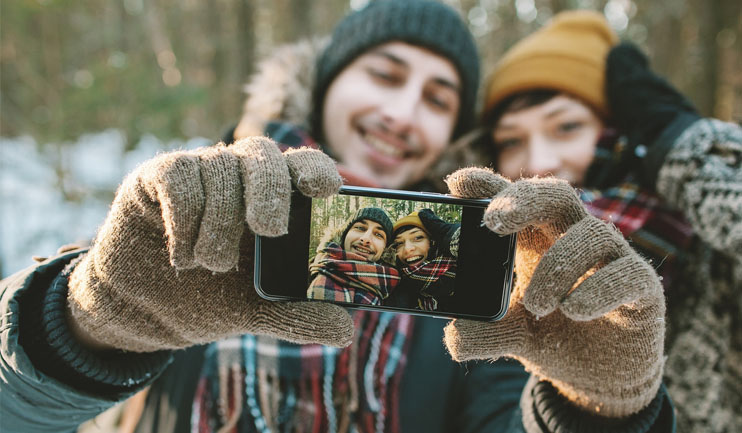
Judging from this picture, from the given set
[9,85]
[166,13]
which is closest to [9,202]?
[9,85]

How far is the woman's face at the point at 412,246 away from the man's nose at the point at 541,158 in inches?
43.0

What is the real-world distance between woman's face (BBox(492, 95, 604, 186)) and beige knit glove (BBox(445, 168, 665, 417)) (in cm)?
103

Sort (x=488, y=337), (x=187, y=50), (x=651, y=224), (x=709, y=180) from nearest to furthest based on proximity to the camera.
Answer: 1. (x=488, y=337)
2. (x=709, y=180)
3. (x=651, y=224)
4. (x=187, y=50)

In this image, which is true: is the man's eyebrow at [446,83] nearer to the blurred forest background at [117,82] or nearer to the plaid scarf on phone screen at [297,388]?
the plaid scarf on phone screen at [297,388]

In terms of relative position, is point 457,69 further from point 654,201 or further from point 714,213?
point 714,213

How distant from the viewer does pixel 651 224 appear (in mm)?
1597

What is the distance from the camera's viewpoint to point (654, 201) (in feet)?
5.41

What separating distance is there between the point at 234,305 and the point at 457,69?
1531 millimetres

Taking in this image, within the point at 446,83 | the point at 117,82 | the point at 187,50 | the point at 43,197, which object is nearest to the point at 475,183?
the point at 446,83

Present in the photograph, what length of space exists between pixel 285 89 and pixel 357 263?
4.17 feet

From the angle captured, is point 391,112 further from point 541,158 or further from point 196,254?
point 196,254

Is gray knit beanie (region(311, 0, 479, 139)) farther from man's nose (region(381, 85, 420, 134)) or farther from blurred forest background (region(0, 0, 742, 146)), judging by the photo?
blurred forest background (region(0, 0, 742, 146))

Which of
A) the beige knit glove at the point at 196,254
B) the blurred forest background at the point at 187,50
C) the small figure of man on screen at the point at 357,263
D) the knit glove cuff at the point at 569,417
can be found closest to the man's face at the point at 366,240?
the small figure of man on screen at the point at 357,263

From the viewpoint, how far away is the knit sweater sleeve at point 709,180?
1313 mm
